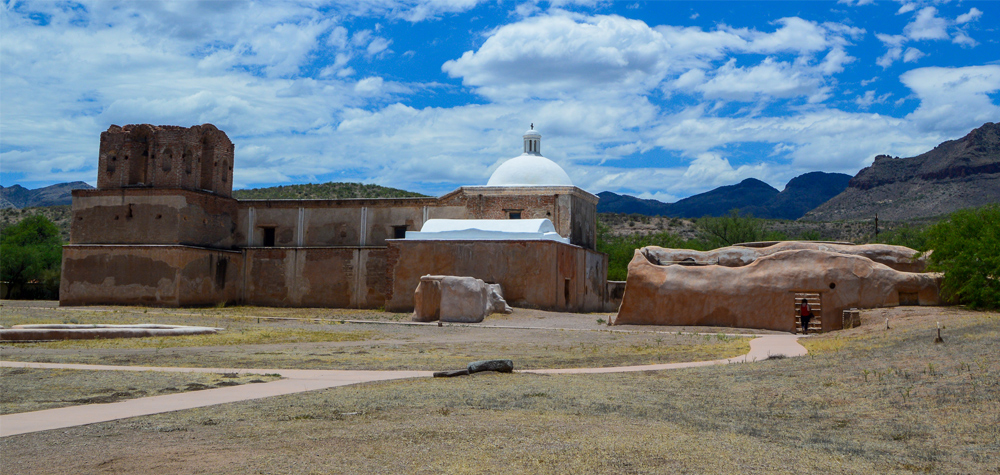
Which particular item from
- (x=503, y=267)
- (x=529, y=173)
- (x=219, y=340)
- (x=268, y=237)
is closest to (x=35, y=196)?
(x=268, y=237)

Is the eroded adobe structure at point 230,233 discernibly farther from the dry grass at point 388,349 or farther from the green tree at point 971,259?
the green tree at point 971,259

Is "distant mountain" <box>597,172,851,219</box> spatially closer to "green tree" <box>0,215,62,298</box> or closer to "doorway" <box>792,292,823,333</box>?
"green tree" <box>0,215,62,298</box>

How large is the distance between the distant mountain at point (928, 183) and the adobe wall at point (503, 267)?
56.6 m

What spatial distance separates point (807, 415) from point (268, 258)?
32580 mm

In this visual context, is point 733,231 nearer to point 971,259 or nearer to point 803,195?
point 971,259

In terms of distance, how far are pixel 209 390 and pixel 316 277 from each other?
2747cm

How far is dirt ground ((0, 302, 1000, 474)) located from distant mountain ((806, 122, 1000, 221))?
7296 centimetres

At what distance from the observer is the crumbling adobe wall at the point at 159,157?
A: 3500cm

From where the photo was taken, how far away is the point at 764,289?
20.7m

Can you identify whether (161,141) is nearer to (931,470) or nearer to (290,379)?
(290,379)

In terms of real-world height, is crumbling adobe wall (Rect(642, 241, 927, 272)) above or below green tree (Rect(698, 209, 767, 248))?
below

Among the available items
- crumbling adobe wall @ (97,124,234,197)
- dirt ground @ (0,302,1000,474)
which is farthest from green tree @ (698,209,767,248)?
→ dirt ground @ (0,302,1000,474)

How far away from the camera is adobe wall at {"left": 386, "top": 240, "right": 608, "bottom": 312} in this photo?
1158 inches

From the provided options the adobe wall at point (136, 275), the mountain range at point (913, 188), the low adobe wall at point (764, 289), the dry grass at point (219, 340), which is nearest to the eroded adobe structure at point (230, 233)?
the adobe wall at point (136, 275)
